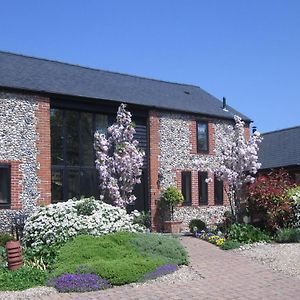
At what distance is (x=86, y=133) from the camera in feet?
66.2

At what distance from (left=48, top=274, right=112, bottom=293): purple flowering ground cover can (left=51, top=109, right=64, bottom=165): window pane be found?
9.95 meters

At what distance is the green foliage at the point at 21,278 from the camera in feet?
30.4

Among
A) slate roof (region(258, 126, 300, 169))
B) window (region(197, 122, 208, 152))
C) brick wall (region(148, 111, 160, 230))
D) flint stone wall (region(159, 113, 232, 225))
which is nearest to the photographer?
brick wall (region(148, 111, 160, 230))

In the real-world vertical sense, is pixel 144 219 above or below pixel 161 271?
above

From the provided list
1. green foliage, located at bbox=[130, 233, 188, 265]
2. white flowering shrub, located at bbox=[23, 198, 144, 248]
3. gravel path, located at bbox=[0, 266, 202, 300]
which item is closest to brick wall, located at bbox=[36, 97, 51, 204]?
white flowering shrub, located at bbox=[23, 198, 144, 248]

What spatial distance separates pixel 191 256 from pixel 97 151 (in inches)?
291

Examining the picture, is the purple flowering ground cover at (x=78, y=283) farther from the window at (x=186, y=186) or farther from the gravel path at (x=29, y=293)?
the window at (x=186, y=186)

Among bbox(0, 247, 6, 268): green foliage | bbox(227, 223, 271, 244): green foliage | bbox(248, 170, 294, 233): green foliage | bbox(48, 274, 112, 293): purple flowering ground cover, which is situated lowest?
bbox(48, 274, 112, 293): purple flowering ground cover

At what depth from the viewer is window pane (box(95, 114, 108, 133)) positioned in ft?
67.3

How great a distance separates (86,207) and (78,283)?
183 inches

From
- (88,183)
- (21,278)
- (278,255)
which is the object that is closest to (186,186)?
(88,183)

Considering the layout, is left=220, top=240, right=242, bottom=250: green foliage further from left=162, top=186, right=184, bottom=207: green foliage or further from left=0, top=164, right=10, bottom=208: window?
left=0, top=164, right=10, bottom=208: window

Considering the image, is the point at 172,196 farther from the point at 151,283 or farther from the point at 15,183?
the point at 151,283

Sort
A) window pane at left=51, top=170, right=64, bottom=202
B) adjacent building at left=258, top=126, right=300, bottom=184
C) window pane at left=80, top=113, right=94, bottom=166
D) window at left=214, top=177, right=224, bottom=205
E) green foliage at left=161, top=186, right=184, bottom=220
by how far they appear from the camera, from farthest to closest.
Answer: adjacent building at left=258, top=126, right=300, bottom=184 < window at left=214, top=177, right=224, bottom=205 < green foliage at left=161, top=186, right=184, bottom=220 < window pane at left=80, top=113, right=94, bottom=166 < window pane at left=51, top=170, right=64, bottom=202
